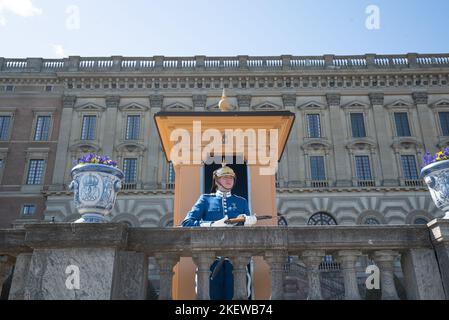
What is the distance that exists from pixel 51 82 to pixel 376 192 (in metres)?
27.7

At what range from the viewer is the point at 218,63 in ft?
110

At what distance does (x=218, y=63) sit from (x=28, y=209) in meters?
19.2

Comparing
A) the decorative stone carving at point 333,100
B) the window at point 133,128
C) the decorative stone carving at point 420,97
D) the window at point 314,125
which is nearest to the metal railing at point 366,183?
the window at point 314,125

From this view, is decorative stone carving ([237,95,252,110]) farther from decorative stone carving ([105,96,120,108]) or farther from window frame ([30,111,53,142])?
window frame ([30,111,53,142])

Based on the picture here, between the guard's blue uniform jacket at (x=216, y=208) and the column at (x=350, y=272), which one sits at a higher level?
the guard's blue uniform jacket at (x=216, y=208)

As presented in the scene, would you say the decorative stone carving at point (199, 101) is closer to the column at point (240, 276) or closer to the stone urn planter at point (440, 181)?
the stone urn planter at point (440, 181)

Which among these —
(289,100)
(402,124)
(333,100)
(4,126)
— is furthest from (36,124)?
(402,124)

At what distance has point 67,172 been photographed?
29.7 metres

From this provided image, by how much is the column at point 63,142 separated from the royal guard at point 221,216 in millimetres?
25624

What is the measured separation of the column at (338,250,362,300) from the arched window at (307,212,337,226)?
2456 cm

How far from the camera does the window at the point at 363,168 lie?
29.5m

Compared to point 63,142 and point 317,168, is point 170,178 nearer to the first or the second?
point 63,142

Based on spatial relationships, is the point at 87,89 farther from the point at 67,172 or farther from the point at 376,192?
the point at 376,192

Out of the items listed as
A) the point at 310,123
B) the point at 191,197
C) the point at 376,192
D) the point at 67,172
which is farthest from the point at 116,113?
the point at 191,197
